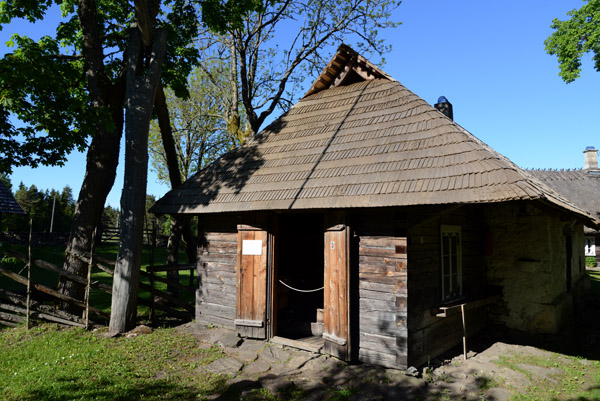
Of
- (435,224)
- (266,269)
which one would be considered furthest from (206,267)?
(435,224)

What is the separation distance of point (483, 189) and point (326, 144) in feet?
11.6

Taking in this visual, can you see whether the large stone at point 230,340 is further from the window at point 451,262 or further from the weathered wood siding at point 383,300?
the window at point 451,262

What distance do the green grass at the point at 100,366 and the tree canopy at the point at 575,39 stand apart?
1918 cm

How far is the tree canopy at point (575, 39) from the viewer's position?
15.7 metres

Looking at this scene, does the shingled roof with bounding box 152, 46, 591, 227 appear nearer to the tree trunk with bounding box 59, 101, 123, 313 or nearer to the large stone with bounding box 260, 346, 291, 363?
the tree trunk with bounding box 59, 101, 123, 313

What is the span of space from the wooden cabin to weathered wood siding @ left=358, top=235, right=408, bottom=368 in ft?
0.06

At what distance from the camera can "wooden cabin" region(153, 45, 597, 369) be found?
586 centimetres

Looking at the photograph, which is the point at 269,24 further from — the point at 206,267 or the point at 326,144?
the point at 206,267

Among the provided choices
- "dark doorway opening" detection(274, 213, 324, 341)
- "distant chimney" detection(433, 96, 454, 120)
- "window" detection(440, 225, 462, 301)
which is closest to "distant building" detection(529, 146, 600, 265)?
"distant chimney" detection(433, 96, 454, 120)

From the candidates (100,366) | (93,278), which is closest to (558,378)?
(100,366)

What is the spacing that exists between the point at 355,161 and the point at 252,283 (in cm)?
320

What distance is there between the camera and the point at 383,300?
5.96 m

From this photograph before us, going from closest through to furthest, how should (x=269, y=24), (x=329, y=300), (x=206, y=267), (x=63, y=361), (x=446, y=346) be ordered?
(x=63, y=361) < (x=329, y=300) < (x=446, y=346) < (x=206, y=267) < (x=269, y=24)

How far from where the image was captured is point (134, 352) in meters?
6.57
